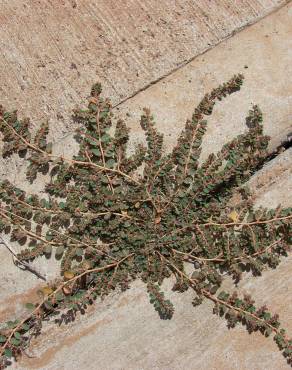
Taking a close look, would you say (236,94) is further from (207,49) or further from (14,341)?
(14,341)

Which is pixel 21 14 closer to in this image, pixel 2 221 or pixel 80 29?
pixel 80 29

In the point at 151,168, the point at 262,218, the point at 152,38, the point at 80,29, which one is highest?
the point at 80,29

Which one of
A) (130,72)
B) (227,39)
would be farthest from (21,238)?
(227,39)

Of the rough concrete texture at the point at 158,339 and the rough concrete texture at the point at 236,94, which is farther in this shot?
the rough concrete texture at the point at 236,94

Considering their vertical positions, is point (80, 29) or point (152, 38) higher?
point (80, 29)

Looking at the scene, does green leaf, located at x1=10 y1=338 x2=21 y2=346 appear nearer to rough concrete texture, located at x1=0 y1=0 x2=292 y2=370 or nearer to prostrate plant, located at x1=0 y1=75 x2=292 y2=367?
prostrate plant, located at x1=0 y1=75 x2=292 y2=367

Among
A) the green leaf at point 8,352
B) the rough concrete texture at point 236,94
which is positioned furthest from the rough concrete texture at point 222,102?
the green leaf at point 8,352

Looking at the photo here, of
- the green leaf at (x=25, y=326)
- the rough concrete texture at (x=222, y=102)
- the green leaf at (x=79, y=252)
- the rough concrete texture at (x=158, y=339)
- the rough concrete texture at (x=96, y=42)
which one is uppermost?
the rough concrete texture at (x=96, y=42)

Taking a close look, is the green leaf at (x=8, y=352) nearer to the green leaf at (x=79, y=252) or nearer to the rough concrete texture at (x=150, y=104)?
the rough concrete texture at (x=150, y=104)
